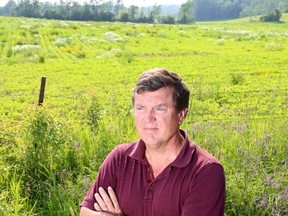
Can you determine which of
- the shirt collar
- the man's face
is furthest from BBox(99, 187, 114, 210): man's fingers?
the man's face

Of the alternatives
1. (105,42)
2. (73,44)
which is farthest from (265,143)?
(105,42)

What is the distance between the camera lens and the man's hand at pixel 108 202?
2498 millimetres

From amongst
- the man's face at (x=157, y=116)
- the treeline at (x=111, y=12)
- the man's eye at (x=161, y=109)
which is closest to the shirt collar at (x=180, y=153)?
the man's face at (x=157, y=116)

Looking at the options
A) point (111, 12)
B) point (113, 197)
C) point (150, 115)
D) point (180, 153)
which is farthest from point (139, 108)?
point (111, 12)

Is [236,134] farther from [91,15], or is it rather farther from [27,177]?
[91,15]

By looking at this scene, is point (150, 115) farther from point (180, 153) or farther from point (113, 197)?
point (113, 197)

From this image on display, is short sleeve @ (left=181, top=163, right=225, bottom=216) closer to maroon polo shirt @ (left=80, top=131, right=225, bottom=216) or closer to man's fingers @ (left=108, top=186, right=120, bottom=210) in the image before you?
maroon polo shirt @ (left=80, top=131, right=225, bottom=216)

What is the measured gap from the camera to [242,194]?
12.2 feet

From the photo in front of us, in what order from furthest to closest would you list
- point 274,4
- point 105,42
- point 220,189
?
1. point 274,4
2. point 105,42
3. point 220,189

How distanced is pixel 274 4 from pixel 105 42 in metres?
116

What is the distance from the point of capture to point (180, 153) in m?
2.38

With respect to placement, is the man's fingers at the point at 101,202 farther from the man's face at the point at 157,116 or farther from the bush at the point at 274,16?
the bush at the point at 274,16

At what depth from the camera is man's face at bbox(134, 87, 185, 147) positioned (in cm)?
238

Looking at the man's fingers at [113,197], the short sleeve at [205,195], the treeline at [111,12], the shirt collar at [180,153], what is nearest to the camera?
the short sleeve at [205,195]
